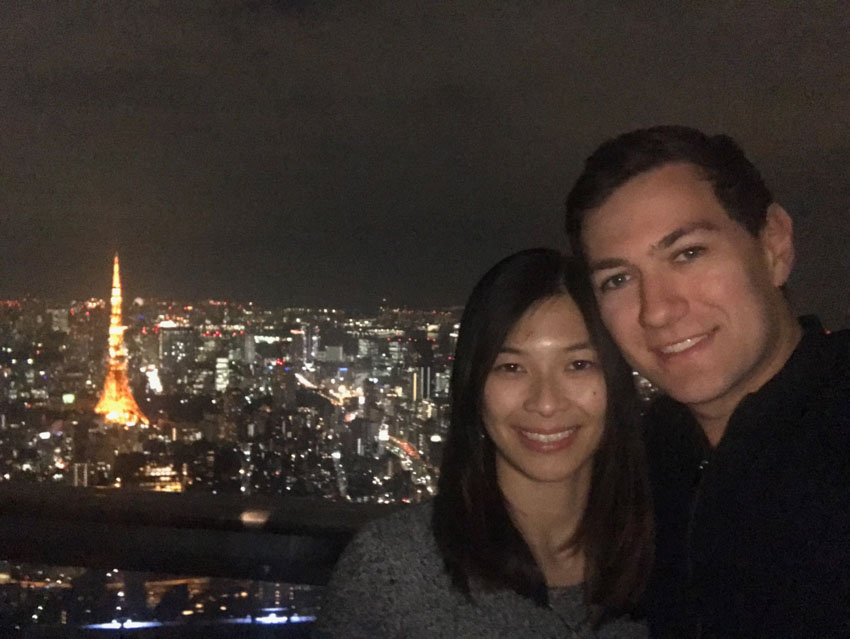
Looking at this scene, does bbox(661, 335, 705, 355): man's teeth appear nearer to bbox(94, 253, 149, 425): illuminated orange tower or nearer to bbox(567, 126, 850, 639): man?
bbox(567, 126, 850, 639): man

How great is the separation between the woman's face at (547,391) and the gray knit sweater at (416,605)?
1.11 ft

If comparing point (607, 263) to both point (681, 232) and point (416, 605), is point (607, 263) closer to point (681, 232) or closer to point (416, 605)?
point (681, 232)

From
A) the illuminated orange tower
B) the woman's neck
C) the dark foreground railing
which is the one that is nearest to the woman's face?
the woman's neck

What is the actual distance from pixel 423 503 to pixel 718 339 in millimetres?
921

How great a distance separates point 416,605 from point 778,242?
1255mm

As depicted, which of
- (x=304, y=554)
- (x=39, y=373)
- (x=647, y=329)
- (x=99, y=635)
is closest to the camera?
(x=647, y=329)

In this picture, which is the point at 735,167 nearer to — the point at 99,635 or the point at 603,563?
the point at 603,563

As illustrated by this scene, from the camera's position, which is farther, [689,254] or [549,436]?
[549,436]

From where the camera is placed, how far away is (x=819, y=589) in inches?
51.9

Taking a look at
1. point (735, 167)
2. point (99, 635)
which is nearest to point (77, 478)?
point (99, 635)

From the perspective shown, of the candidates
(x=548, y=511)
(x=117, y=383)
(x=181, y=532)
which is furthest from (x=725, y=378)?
(x=117, y=383)

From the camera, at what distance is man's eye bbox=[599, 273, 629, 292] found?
1660 mm

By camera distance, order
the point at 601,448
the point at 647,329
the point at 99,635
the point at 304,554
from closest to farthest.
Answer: the point at 647,329, the point at 601,448, the point at 304,554, the point at 99,635

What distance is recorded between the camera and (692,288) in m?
1.54
